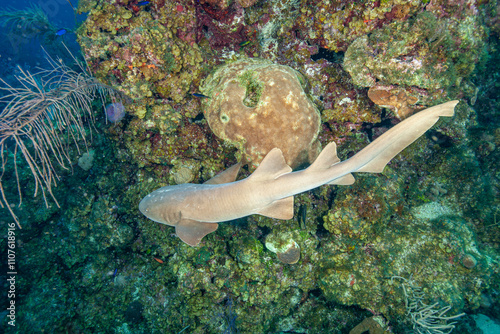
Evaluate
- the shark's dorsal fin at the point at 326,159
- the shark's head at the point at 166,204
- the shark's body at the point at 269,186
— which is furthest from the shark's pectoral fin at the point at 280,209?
the shark's head at the point at 166,204

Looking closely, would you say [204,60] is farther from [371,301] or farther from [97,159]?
[371,301]

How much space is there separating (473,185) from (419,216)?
1.97m

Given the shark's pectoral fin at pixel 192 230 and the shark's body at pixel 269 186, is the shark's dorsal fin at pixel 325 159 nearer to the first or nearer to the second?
the shark's body at pixel 269 186

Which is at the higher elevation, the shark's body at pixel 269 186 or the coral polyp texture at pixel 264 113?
the coral polyp texture at pixel 264 113

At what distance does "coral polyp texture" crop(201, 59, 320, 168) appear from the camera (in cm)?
439

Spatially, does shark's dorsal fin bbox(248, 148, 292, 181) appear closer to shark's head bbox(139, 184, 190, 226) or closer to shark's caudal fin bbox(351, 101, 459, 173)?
shark's caudal fin bbox(351, 101, 459, 173)

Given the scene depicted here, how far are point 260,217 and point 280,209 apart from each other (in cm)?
145

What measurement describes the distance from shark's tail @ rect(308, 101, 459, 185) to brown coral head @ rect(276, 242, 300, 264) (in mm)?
2295

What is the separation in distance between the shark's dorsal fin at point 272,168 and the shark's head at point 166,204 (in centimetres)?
155

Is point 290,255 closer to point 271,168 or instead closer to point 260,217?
point 260,217

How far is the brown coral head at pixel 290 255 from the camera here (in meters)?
5.00

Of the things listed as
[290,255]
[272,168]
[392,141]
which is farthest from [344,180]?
[290,255]

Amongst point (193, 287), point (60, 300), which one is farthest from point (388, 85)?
point (60, 300)

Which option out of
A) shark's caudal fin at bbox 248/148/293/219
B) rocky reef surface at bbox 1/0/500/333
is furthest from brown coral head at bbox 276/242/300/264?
shark's caudal fin at bbox 248/148/293/219
